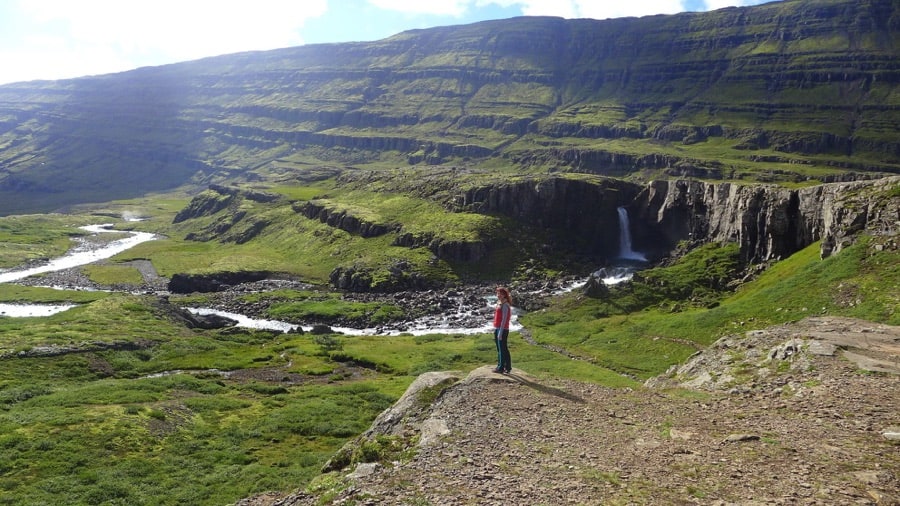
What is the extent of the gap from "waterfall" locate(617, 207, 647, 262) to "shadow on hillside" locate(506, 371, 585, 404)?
12657 cm

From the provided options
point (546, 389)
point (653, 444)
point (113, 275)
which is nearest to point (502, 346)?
point (546, 389)

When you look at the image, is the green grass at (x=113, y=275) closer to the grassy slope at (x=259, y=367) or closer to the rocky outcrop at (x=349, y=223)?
the grassy slope at (x=259, y=367)

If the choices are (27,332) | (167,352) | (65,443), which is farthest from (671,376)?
(27,332)

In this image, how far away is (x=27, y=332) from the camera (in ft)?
284

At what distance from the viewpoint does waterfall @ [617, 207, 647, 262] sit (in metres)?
151

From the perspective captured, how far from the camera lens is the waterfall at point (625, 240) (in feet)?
496

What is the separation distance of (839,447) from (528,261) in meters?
122

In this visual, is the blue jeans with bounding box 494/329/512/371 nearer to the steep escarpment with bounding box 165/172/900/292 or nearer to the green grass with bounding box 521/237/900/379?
the green grass with bounding box 521/237/900/379

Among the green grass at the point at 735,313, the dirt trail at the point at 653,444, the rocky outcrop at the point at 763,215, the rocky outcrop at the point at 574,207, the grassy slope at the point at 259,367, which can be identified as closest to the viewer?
the dirt trail at the point at 653,444

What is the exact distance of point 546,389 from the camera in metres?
30.2

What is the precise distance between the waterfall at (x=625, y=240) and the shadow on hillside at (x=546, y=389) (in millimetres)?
126566

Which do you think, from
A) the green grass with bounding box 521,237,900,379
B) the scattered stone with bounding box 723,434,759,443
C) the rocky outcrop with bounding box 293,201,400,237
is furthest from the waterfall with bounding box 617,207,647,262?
the scattered stone with bounding box 723,434,759,443

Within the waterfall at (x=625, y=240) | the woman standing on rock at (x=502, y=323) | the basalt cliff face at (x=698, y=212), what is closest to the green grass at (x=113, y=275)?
the basalt cliff face at (x=698, y=212)

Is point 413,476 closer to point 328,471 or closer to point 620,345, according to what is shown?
point 328,471
